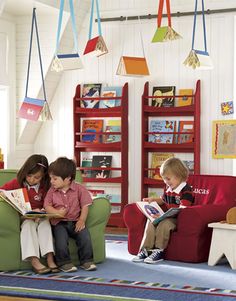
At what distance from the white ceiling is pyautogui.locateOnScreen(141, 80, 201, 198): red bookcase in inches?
53.6

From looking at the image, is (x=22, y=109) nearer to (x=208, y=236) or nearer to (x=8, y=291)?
(x=208, y=236)

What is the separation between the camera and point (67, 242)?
4.95 meters

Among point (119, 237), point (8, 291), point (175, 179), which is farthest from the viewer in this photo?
point (119, 237)

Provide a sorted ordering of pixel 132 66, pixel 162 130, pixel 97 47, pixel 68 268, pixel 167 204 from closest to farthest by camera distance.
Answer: pixel 68 268, pixel 167 204, pixel 97 47, pixel 132 66, pixel 162 130

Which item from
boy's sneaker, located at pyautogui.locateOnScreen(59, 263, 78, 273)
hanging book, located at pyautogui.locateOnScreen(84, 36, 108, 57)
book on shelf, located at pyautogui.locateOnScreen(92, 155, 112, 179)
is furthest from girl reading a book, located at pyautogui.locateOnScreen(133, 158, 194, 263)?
book on shelf, located at pyautogui.locateOnScreen(92, 155, 112, 179)

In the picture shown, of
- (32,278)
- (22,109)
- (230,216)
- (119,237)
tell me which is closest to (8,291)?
(32,278)

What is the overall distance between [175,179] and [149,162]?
2103 millimetres

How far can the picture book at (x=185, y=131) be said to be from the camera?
732 centimetres

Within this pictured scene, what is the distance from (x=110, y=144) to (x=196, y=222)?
2577mm

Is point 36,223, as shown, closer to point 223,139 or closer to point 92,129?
point 223,139

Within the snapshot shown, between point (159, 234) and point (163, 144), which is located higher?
point (163, 144)

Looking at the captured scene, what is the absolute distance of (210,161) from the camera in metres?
7.28

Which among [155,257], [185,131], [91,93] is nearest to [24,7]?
[91,93]

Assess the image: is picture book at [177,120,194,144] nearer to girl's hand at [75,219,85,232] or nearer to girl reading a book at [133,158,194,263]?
girl reading a book at [133,158,194,263]
